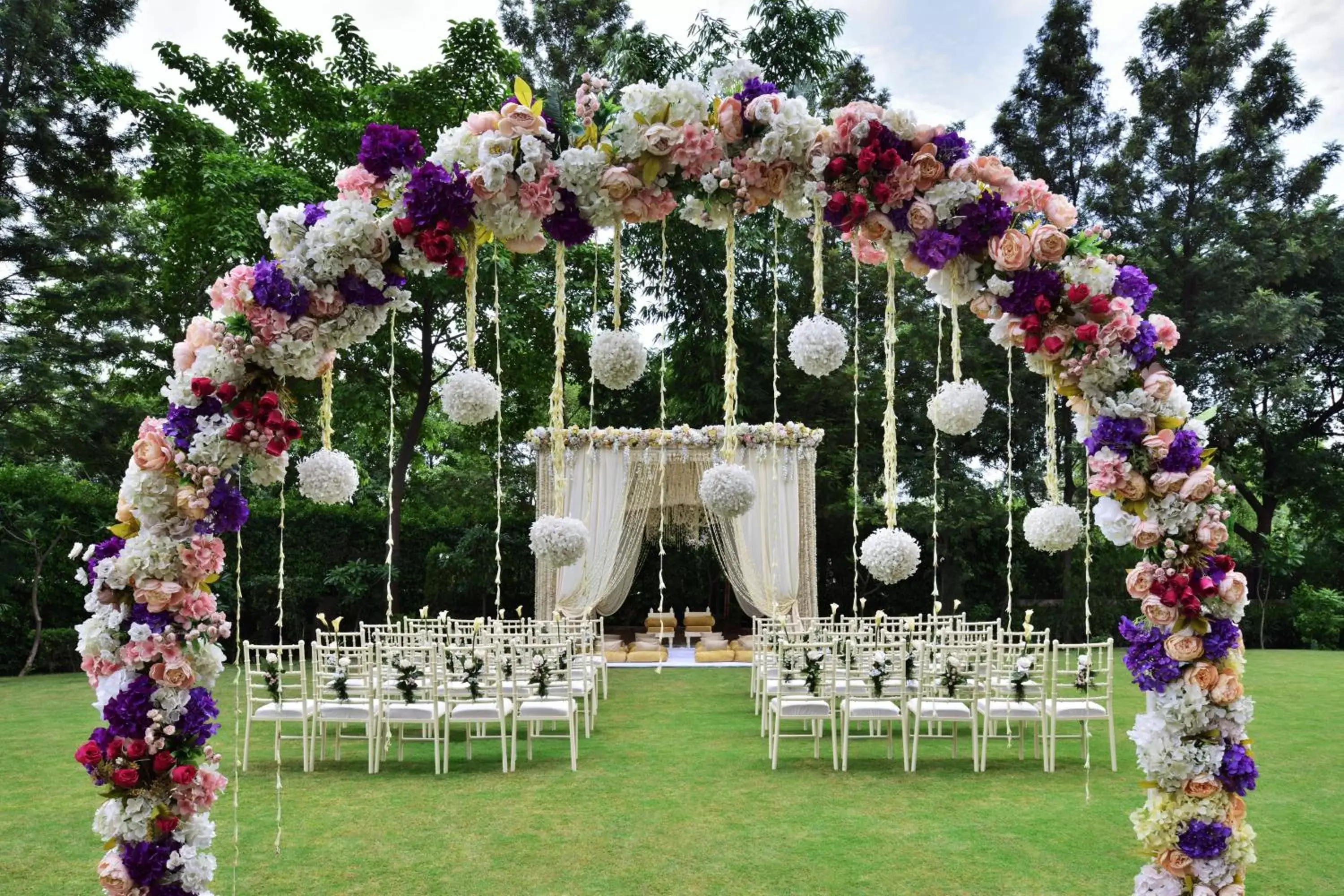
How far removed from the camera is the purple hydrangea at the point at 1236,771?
3.50 meters

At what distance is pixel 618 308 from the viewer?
3.92 m

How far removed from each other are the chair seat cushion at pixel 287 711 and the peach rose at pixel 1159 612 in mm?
5292

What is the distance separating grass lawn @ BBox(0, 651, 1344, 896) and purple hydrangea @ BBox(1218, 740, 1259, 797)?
434mm

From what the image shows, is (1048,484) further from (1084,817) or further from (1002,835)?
(1084,817)

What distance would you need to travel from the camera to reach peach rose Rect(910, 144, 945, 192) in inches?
144

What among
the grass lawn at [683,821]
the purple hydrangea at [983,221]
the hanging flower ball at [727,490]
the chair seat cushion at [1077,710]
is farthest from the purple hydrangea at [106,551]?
the chair seat cushion at [1077,710]

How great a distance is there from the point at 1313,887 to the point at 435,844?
3948mm

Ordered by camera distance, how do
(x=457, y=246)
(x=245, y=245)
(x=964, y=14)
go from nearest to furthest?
(x=457, y=246) < (x=245, y=245) < (x=964, y=14)

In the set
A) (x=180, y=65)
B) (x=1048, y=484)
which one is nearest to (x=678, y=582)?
(x=180, y=65)

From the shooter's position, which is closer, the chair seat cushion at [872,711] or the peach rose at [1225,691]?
the peach rose at [1225,691]

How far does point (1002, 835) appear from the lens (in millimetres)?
5434

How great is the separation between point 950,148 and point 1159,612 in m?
1.70

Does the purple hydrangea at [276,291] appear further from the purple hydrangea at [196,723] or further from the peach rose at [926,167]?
the peach rose at [926,167]

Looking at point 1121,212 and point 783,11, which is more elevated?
point 783,11
